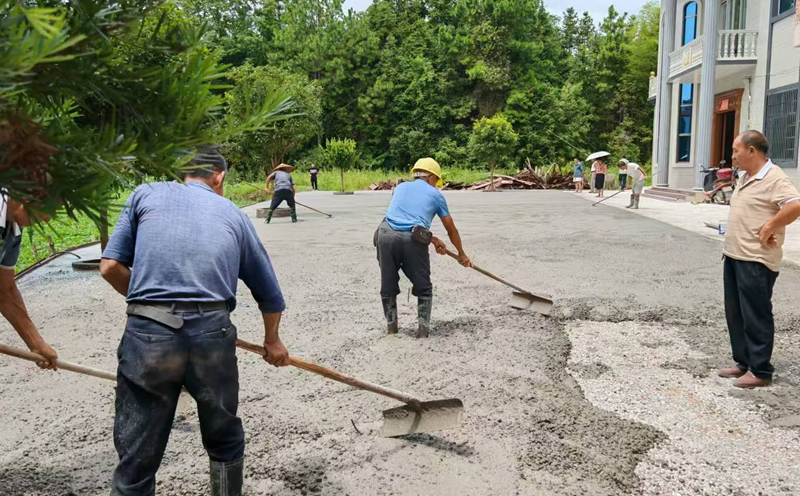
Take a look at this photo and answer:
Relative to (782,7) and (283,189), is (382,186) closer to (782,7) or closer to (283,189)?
(283,189)

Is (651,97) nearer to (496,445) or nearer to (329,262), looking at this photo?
(329,262)

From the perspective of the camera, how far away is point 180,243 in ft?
8.22

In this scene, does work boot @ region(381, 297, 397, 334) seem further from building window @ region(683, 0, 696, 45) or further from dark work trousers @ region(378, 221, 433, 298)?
building window @ region(683, 0, 696, 45)

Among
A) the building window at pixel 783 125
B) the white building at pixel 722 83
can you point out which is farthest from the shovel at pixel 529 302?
the building window at pixel 783 125

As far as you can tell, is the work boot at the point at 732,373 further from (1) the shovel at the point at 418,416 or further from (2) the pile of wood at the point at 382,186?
(2) the pile of wood at the point at 382,186

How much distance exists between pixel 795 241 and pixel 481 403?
939 centimetres

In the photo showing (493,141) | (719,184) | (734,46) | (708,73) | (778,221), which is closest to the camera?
(778,221)

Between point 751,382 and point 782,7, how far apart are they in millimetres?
16571

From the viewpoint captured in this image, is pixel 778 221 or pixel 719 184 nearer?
pixel 778 221

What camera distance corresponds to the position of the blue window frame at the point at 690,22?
23719 millimetres

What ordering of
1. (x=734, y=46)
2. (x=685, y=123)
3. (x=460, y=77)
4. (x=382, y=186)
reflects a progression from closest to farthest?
(x=734, y=46) → (x=685, y=123) → (x=382, y=186) → (x=460, y=77)

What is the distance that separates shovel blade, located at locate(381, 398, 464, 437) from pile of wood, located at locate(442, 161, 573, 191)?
104ft

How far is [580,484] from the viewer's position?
3088 mm

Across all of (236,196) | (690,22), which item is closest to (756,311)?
(690,22)
